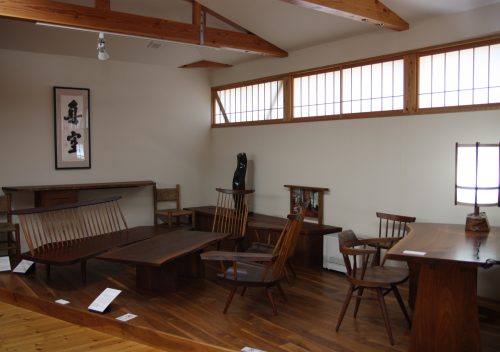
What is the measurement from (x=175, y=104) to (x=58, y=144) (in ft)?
6.03

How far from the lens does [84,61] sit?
5996mm

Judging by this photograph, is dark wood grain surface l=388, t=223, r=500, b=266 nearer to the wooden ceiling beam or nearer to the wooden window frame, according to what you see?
the wooden window frame

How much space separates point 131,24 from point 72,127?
6.24 feet

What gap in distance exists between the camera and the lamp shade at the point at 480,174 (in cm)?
330

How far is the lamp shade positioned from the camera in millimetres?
3297

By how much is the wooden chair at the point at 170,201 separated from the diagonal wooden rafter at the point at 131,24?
234 centimetres

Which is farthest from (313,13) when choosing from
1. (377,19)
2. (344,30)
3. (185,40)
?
(185,40)

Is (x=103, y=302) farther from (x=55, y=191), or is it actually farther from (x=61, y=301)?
(x=55, y=191)

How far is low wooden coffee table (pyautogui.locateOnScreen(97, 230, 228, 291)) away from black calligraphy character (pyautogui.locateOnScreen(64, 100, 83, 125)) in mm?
2232

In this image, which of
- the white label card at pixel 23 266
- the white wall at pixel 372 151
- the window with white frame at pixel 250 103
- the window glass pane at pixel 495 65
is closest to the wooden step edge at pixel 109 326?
the white label card at pixel 23 266

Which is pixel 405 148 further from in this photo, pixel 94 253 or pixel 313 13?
pixel 94 253

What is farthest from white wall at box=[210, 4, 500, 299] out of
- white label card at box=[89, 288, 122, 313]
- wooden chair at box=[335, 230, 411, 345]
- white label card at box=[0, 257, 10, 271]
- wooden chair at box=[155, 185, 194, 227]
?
white label card at box=[0, 257, 10, 271]

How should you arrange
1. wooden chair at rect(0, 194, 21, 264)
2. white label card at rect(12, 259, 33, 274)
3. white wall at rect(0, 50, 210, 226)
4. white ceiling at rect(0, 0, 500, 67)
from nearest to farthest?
white label card at rect(12, 259, 33, 274)
white ceiling at rect(0, 0, 500, 67)
wooden chair at rect(0, 194, 21, 264)
white wall at rect(0, 50, 210, 226)

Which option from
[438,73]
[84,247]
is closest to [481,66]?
[438,73]
